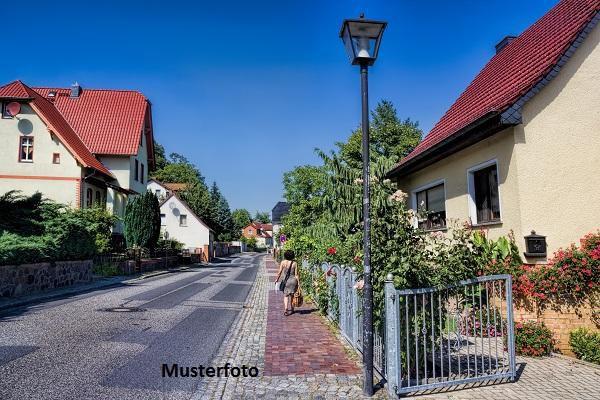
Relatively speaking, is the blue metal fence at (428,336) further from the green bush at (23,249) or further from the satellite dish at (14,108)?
the satellite dish at (14,108)

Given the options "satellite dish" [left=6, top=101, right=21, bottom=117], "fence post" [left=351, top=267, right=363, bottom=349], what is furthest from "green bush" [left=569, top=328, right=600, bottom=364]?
"satellite dish" [left=6, top=101, right=21, bottom=117]

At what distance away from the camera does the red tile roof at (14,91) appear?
2619cm

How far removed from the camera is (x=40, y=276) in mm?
14805

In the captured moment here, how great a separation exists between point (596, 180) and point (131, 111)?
34243mm

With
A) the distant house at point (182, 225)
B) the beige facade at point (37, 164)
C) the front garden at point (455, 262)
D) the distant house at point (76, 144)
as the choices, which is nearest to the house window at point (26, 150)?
the distant house at point (76, 144)

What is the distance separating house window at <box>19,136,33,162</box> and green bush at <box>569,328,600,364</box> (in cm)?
2877

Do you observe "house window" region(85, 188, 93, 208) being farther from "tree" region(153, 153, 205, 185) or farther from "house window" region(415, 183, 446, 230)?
"tree" region(153, 153, 205, 185)

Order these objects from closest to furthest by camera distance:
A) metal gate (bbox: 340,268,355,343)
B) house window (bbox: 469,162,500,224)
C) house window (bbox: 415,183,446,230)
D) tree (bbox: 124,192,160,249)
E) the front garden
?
the front garden, metal gate (bbox: 340,268,355,343), house window (bbox: 469,162,500,224), house window (bbox: 415,183,446,230), tree (bbox: 124,192,160,249)

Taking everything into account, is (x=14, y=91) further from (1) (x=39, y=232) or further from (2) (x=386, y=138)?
(2) (x=386, y=138)

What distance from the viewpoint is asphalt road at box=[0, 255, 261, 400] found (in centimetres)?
526

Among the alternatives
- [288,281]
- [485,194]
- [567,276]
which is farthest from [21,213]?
[567,276]

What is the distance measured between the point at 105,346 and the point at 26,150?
2439cm

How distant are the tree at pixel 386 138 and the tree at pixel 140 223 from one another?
13.4 m

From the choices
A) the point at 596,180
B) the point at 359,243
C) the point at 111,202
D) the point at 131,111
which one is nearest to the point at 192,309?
the point at 359,243
